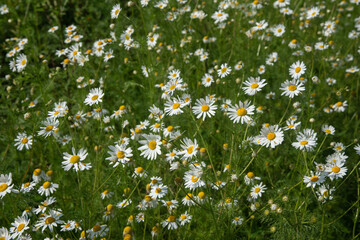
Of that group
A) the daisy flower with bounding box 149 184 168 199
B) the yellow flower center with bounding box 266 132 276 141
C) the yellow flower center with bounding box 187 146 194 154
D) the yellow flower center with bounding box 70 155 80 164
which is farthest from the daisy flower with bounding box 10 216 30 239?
the yellow flower center with bounding box 266 132 276 141

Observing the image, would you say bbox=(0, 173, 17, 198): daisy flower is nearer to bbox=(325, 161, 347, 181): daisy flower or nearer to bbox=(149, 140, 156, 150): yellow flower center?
bbox=(149, 140, 156, 150): yellow flower center

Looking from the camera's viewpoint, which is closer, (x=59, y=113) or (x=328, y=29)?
(x=59, y=113)

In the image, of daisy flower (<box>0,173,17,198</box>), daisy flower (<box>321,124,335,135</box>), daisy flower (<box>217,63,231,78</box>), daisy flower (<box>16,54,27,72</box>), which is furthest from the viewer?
daisy flower (<box>16,54,27,72</box>)

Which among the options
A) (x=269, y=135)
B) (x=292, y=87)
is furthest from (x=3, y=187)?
(x=292, y=87)

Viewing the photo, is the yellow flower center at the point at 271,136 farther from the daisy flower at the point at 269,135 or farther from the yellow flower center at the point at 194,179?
the yellow flower center at the point at 194,179

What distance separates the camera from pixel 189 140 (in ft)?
6.11

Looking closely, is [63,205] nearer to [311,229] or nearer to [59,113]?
[59,113]

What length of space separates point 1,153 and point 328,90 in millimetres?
3726

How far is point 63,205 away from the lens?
2.49m

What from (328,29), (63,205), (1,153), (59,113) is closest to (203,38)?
(328,29)

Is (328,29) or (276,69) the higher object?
(328,29)

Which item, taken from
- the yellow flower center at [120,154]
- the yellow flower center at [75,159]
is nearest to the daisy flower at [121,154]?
the yellow flower center at [120,154]

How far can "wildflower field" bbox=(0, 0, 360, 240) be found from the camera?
1825mm

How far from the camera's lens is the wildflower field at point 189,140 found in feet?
5.99
